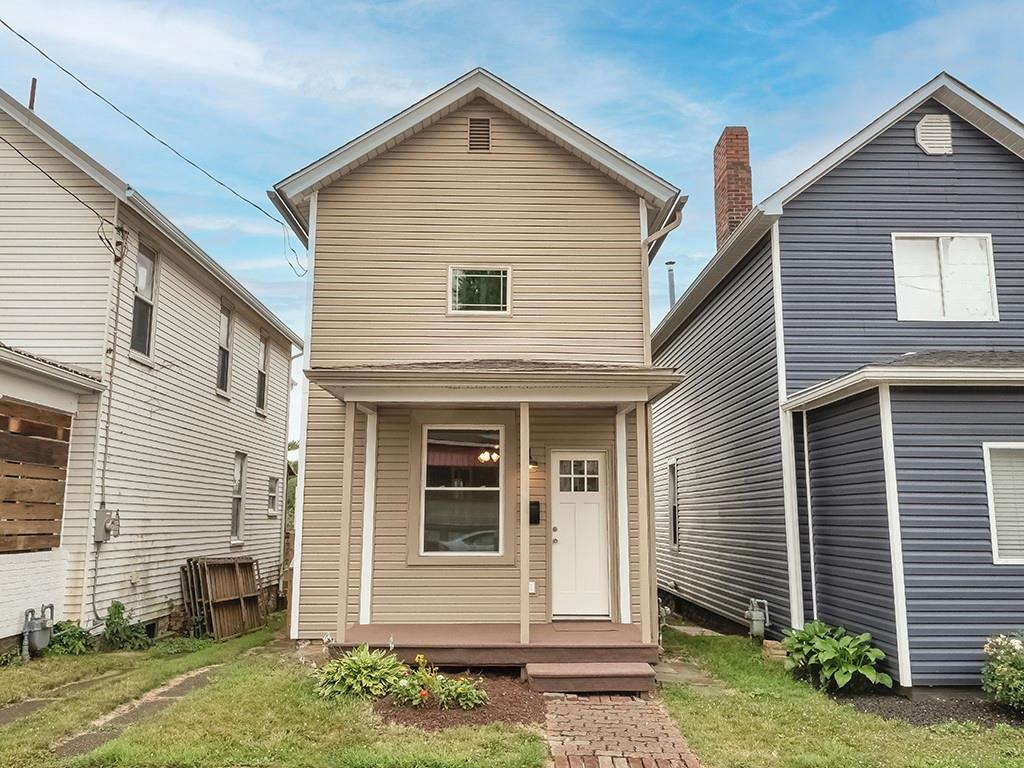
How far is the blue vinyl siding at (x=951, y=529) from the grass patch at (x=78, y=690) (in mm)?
7536

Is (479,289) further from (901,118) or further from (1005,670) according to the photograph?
(1005,670)

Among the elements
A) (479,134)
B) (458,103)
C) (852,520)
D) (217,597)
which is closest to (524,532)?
(852,520)

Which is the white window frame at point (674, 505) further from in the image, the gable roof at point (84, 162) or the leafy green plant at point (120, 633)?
the gable roof at point (84, 162)

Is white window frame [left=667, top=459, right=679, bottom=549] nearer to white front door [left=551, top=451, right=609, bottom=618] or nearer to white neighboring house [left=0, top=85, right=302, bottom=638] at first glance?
white front door [left=551, top=451, right=609, bottom=618]

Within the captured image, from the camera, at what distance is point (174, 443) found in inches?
481

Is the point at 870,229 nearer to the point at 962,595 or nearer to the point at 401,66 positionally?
the point at 962,595

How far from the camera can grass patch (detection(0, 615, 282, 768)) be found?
217 inches

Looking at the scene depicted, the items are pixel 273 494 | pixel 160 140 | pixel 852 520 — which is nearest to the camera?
pixel 852 520

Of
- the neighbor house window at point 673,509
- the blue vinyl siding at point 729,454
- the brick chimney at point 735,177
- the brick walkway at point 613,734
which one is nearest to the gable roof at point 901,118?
the blue vinyl siding at point 729,454

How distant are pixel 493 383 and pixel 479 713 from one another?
3284mm

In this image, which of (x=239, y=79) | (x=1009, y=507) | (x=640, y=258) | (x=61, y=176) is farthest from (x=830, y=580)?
(x=239, y=79)

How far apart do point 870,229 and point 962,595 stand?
16.2 ft

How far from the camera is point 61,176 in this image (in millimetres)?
10344

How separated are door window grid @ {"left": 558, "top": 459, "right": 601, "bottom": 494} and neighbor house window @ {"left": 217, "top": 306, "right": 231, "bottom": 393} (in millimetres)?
7860
